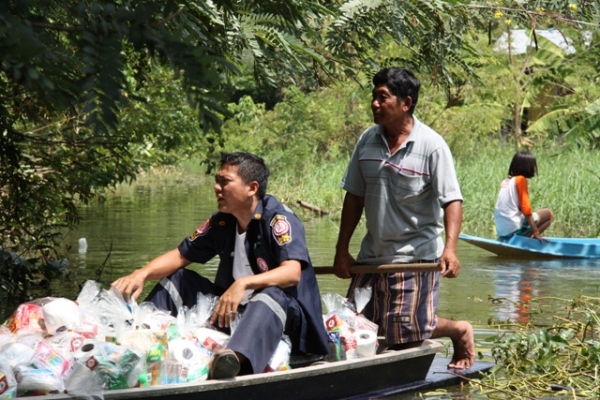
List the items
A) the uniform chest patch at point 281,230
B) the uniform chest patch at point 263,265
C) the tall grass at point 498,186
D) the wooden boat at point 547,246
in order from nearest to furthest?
the uniform chest patch at point 281,230 < the uniform chest patch at point 263,265 < the wooden boat at point 547,246 < the tall grass at point 498,186

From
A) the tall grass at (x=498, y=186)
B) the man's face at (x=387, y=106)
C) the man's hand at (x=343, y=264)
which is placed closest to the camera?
the man's face at (x=387, y=106)

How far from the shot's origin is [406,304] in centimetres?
638

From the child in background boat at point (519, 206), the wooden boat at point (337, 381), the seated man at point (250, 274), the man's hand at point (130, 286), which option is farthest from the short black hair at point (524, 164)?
the man's hand at point (130, 286)

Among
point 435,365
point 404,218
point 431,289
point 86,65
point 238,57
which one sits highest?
point 238,57

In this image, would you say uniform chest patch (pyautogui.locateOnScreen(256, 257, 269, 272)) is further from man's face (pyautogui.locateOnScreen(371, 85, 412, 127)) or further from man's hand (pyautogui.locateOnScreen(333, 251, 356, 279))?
man's face (pyautogui.locateOnScreen(371, 85, 412, 127))

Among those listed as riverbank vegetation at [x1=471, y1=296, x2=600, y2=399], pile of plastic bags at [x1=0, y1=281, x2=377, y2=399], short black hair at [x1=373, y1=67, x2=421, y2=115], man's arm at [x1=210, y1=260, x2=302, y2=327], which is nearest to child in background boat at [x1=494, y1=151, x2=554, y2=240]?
riverbank vegetation at [x1=471, y1=296, x2=600, y2=399]

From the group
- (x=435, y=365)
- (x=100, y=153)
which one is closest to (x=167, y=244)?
(x=100, y=153)

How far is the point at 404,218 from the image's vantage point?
639 centimetres

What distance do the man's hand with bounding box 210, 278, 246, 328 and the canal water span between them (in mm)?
2627

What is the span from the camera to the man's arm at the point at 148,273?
5.93 metres

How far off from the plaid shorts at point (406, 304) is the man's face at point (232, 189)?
102 cm

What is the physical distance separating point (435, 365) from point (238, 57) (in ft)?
7.86

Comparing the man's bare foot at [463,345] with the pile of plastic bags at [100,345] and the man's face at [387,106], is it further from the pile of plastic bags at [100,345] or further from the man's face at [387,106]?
the pile of plastic bags at [100,345]

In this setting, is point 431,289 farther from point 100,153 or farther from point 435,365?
point 100,153
